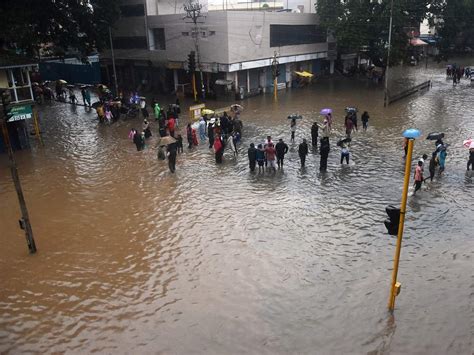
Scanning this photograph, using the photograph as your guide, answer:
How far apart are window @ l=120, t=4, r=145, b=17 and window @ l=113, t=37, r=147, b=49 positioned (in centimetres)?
199

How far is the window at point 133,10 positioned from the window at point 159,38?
179 centimetres

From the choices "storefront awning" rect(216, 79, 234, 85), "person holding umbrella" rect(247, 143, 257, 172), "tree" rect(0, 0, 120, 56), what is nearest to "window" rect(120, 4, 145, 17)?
"tree" rect(0, 0, 120, 56)

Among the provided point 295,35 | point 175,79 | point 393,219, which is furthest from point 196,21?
point 393,219

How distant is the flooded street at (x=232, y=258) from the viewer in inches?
326

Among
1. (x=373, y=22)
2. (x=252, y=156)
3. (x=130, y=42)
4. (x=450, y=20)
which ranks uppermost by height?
(x=373, y=22)

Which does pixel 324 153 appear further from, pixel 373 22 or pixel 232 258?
pixel 373 22

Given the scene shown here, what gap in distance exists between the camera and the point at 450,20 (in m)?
38.4

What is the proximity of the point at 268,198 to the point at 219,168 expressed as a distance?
3806 millimetres

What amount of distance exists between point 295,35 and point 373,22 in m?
6.74

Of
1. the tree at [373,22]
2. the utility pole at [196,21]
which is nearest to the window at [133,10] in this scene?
the utility pole at [196,21]

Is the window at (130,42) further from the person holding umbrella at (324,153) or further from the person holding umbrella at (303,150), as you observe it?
the person holding umbrella at (324,153)

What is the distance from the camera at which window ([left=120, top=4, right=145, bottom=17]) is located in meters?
36.3

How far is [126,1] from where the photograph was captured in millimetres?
37000

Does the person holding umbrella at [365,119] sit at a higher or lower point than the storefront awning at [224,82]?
lower
